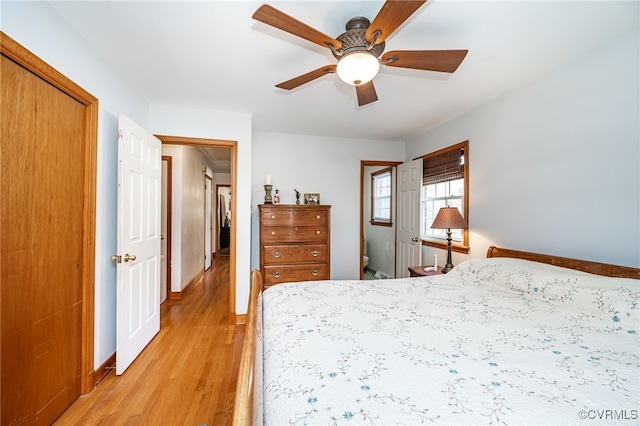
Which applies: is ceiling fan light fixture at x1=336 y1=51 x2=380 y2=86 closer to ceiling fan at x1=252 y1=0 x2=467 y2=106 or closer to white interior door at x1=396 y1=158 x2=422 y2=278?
ceiling fan at x1=252 y1=0 x2=467 y2=106

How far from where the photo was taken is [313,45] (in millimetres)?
1729

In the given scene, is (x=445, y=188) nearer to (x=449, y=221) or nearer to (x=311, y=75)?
(x=449, y=221)

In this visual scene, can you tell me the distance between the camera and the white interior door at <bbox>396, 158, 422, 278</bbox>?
11.7ft

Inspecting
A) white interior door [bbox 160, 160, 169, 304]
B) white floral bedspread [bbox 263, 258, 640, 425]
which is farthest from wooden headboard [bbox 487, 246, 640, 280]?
white interior door [bbox 160, 160, 169, 304]

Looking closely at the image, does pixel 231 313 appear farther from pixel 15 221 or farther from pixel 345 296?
pixel 15 221

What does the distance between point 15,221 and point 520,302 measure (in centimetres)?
277

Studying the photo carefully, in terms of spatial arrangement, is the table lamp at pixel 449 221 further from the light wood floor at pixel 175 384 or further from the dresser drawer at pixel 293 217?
the light wood floor at pixel 175 384

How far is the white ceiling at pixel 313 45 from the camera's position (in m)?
1.46

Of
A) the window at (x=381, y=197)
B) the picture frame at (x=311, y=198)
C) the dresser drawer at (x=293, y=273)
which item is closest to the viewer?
the dresser drawer at (x=293, y=273)

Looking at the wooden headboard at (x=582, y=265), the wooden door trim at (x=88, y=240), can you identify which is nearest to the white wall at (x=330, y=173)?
the wooden door trim at (x=88, y=240)

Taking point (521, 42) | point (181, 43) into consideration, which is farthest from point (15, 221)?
point (521, 42)

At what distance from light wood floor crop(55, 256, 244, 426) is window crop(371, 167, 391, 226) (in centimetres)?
325

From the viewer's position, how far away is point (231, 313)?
116 inches

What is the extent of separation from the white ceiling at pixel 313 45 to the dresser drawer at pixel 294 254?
165 centimetres
